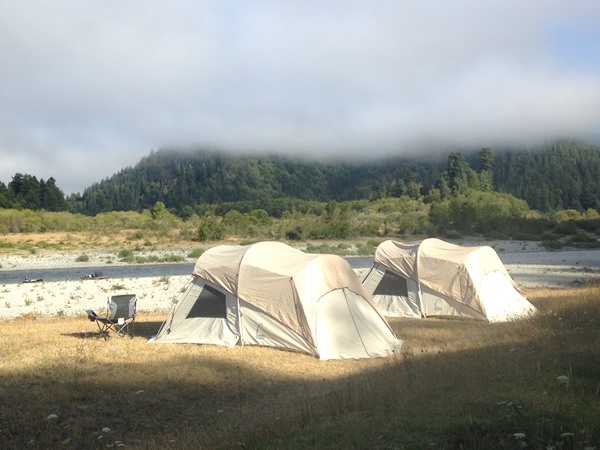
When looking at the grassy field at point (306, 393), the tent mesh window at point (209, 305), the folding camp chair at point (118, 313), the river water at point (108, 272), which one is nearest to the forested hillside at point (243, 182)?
the river water at point (108, 272)

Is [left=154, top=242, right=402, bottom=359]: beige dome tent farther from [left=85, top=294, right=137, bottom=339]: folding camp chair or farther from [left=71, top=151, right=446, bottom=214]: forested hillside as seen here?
[left=71, top=151, right=446, bottom=214]: forested hillside

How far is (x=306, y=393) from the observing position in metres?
9.14

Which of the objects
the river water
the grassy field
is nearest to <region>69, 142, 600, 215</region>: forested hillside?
the river water

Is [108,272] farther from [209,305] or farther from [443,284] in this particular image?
[443,284]

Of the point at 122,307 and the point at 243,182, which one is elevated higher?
the point at 243,182

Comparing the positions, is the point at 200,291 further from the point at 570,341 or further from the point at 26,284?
the point at 26,284

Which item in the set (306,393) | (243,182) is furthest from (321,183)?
(306,393)

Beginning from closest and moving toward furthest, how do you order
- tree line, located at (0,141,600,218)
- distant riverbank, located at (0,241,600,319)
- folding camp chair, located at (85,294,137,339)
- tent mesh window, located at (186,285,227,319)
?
folding camp chair, located at (85,294,137,339), tent mesh window, located at (186,285,227,319), distant riverbank, located at (0,241,600,319), tree line, located at (0,141,600,218)

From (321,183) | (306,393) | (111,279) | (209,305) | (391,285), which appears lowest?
(111,279)

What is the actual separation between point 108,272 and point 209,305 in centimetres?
3172

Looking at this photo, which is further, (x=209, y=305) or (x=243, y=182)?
(x=243, y=182)

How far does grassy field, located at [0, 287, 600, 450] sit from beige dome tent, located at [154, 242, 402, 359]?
54cm

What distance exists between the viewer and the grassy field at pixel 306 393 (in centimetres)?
561

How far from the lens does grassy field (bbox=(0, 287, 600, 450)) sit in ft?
18.4
